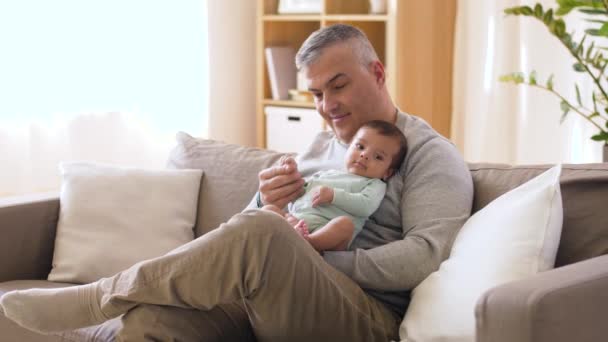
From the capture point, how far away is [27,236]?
2.69 meters

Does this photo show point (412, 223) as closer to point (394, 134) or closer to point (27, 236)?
point (394, 134)

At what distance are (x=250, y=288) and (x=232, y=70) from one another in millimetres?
2782

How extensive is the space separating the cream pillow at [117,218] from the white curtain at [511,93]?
5.20ft

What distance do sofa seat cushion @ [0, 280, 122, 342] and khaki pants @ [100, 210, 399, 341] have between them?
0.85 feet

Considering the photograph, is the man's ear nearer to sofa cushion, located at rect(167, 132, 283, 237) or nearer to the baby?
the baby

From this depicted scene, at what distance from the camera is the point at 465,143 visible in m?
3.99

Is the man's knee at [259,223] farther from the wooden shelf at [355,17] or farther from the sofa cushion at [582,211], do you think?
the wooden shelf at [355,17]

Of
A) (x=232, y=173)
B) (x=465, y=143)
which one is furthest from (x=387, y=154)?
(x=465, y=143)

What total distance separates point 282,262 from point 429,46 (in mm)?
2311

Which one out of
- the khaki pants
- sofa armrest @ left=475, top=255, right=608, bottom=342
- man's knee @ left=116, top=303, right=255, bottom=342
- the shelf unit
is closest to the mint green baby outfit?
the khaki pants

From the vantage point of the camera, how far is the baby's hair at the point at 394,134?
226cm

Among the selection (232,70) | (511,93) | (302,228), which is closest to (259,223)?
(302,228)

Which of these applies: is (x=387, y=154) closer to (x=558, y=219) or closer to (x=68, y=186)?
(x=558, y=219)

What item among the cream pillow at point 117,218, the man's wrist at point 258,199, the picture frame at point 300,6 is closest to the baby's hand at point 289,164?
the man's wrist at point 258,199
